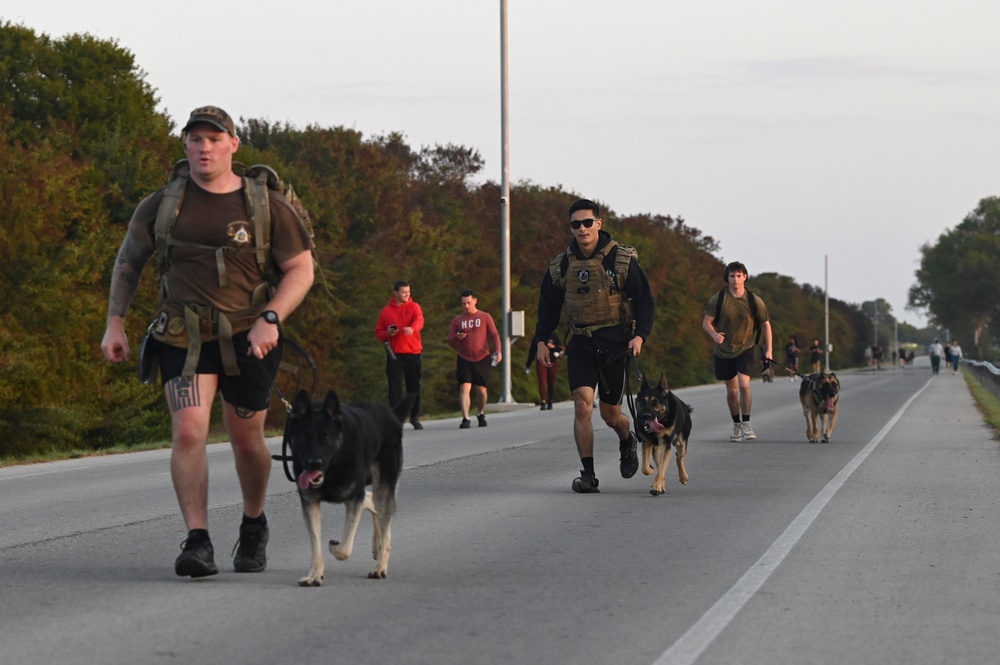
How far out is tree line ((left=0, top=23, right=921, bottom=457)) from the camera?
3553 centimetres

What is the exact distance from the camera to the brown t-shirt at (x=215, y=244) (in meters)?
7.58

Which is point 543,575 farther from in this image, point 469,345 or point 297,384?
point 469,345

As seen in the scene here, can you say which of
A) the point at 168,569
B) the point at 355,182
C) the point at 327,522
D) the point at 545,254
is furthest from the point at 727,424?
the point at 545,254

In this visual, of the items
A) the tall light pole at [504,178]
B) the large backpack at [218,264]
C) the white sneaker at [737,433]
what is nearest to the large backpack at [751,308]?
the white sneaker at [737,433]

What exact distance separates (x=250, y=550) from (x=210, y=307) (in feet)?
4.20

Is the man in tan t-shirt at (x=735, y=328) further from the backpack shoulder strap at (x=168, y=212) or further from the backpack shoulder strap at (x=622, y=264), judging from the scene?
the backpack shoulder strap at (x=168, y=212)

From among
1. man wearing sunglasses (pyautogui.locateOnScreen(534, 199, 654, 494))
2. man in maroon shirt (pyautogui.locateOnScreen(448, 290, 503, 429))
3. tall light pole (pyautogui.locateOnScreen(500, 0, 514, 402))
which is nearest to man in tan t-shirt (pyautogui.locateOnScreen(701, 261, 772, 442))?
man in maroon shirt (pyautogui.locateOnScreen(448, 290, 503, 429))

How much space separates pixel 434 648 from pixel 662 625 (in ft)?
3.62

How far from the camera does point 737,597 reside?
7.36 m

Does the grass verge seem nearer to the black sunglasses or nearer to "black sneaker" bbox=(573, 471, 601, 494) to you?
"black sneaker" bbox=(573, 471, 601, 494)

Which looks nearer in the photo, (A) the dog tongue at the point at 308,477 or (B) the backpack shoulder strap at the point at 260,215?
(A) the dog tongue at the point at 308,477

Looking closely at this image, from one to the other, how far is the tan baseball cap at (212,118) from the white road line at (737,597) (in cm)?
323

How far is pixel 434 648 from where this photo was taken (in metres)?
6.09

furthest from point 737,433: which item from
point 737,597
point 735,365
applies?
point 737,597
